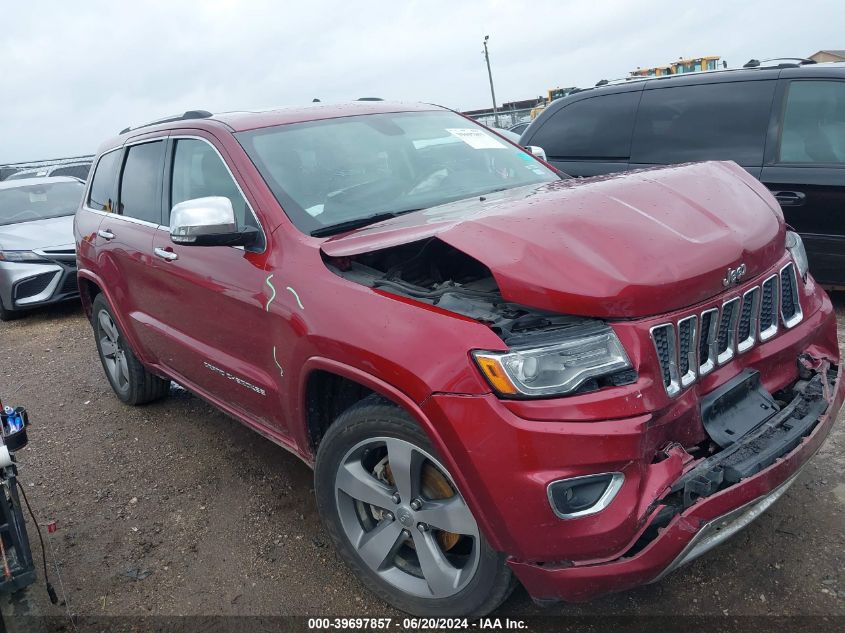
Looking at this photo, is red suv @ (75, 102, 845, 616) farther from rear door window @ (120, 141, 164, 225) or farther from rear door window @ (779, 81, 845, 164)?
rear door window @ (779, 81, 845, 164)

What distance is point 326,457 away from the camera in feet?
8.53

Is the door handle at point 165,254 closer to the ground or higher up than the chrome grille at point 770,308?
higher up

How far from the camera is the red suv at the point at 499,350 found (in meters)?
2.00

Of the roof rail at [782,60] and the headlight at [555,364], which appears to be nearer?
the headlight at [555,364]

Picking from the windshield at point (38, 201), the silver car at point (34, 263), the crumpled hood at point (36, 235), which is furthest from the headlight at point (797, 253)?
the windshield at point (38, 201)

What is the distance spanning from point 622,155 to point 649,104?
443mm

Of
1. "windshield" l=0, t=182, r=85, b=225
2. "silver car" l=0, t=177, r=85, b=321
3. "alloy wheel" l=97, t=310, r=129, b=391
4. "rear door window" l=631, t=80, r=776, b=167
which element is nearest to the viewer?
"alloy wheel" l=97, t=310, r=129, b=391

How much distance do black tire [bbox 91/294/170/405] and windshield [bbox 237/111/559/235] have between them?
82.3 inches

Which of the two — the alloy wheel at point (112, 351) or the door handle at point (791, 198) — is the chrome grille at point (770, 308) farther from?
the alloy wheel at point (112, 351)

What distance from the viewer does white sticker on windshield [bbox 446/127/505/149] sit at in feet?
12.0

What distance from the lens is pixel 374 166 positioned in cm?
327

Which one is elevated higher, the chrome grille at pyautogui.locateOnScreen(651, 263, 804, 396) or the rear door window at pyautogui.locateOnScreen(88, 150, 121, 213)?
the rear door window at pyautogui.locateOnScreen(88, 150, 121, 213)

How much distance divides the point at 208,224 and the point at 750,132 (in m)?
4.14

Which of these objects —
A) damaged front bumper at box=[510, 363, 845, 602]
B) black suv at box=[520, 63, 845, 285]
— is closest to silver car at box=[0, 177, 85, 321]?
black suv at box=[520, 63, 845, 285]
